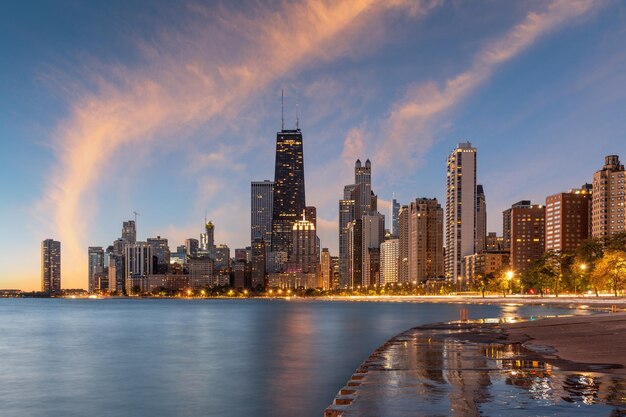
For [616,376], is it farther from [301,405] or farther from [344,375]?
[344,375]

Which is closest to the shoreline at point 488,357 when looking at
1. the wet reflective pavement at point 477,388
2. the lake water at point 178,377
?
the wet reflective pavement at point 477,388

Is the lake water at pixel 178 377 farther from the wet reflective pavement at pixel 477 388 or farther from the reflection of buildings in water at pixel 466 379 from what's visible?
the reflection of buildings in water at pixel 466 379

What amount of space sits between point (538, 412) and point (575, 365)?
35.2 ft

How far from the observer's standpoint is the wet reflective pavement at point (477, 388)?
1700cm

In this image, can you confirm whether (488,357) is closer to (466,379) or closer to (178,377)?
(466,379)

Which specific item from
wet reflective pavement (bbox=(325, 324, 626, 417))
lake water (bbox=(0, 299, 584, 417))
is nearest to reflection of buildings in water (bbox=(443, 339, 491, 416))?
wet reflective pavement (bbox=(325, 324, 626, 417))

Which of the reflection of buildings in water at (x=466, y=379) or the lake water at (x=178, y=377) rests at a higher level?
the reflection of buildings in water at (x=466, y=379)

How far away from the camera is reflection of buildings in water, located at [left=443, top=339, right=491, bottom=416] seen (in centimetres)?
1761

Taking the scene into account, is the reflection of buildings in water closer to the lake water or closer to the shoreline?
the shoreline

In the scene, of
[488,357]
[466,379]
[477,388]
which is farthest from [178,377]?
[477,388]

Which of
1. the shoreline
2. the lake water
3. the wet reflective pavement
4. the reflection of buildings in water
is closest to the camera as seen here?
the wet reflective pavement

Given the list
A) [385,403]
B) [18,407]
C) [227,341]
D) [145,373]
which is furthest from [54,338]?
[385,403]

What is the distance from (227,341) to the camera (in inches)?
2908

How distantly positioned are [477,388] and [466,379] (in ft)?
6.84
